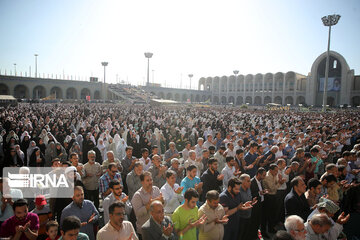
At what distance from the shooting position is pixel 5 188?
3617 mm

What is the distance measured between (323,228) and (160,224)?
194cm

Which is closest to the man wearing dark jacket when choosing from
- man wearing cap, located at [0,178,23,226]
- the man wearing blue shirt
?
the man wearing blue shirt

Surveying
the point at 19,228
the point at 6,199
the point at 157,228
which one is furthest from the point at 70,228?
the point at 6,199

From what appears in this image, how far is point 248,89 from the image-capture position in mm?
76375

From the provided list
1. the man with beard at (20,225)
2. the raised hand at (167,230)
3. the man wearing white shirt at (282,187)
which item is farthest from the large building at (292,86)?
the man with beard at (20,225)

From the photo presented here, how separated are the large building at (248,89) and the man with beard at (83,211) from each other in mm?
36416

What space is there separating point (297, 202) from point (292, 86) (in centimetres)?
7071

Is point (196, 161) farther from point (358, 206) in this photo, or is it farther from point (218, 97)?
point (218, 97)

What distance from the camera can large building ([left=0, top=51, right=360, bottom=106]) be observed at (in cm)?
5034

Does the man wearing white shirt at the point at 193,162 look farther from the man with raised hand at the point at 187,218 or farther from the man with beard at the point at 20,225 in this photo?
the man with beard at the point at 20,225

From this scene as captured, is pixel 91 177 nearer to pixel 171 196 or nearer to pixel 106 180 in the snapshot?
pixel 106 180

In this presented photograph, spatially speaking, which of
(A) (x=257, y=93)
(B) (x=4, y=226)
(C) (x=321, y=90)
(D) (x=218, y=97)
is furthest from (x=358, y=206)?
(D) (x=218, y=97)

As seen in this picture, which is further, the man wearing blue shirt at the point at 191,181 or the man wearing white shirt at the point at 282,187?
the man wearing white shirt at the point at 282,187

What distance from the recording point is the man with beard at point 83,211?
3.25 m
